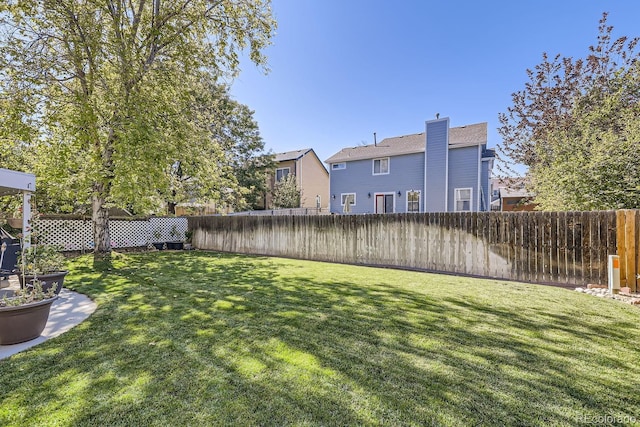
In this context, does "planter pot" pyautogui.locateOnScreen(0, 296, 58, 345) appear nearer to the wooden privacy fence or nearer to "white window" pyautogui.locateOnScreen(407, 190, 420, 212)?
the wooden privacy fence

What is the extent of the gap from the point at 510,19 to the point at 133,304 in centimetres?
1365

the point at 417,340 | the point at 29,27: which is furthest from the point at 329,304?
the point at 29,27

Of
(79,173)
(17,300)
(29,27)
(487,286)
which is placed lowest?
(487,286)

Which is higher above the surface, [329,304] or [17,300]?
[17,300]

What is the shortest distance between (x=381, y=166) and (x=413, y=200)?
309 centimetres

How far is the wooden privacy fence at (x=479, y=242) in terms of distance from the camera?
5.96 metres

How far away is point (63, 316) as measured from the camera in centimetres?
421

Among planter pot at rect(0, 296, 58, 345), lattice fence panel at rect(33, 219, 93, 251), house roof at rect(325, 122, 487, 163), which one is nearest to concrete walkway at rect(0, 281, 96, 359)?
planter pot at rect(0, 296, 58, 345)

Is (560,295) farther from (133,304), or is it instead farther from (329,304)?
(133,304)

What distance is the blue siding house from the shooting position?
16.3 m

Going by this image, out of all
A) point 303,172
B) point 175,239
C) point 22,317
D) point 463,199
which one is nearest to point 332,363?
point 22,317

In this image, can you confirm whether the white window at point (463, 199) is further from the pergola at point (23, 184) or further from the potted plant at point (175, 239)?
the pergola at point (23, 184)

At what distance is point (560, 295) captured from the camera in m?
5.51

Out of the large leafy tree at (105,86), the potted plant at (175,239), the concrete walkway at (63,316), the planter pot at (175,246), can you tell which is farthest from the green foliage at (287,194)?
the concrete walkway at (63,316)
